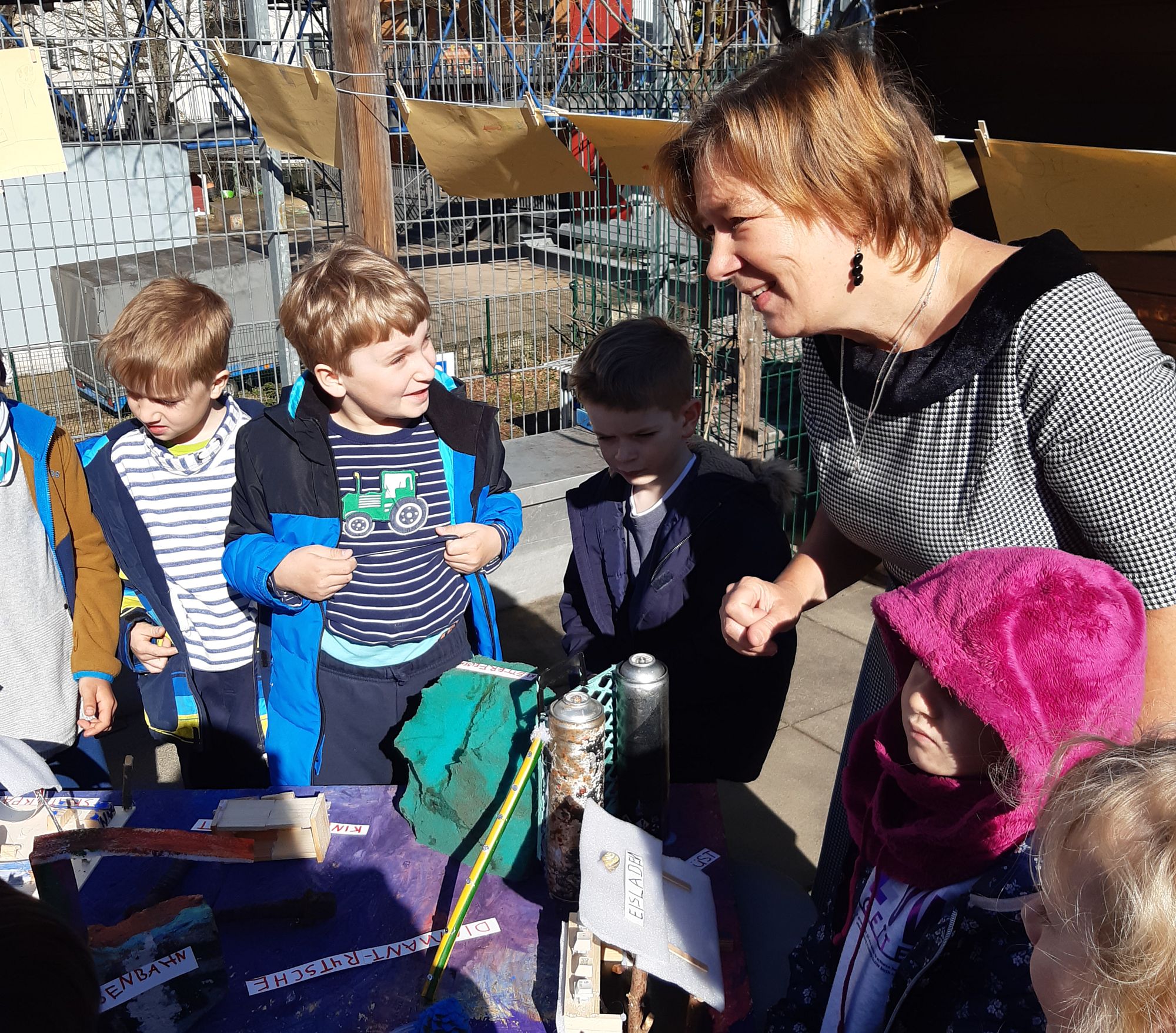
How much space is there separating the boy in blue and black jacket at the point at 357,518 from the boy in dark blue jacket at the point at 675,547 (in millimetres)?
313

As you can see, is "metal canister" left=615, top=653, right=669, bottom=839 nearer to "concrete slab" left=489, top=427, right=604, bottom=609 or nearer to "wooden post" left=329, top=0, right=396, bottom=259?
"wooden post" left=329, top=0, right=396, bottom=259

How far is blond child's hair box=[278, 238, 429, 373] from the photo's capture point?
2289 millimetres

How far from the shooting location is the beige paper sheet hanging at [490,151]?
304cm

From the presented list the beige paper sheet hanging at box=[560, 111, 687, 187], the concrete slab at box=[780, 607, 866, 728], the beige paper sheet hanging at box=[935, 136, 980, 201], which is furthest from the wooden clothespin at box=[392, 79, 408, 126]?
the concrete slab at box=[780, 607, 866, 728]

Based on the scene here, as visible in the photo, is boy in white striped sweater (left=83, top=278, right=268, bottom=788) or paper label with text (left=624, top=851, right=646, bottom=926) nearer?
paper label with text (left=624, top=851, right=646, bottom=926)

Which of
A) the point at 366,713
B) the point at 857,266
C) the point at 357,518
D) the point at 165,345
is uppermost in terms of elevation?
the point at 857,266

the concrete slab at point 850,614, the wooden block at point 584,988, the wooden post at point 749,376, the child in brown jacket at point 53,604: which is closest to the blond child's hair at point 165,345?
the child in brown jacket at point 53,604

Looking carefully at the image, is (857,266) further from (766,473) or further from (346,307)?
(346,307)

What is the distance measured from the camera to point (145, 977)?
4.64 ft

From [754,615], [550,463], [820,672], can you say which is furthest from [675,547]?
[550,463]

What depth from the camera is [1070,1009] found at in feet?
2.73

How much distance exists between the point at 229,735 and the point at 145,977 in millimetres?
1413

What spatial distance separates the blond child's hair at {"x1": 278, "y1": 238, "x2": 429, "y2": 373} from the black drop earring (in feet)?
3.94

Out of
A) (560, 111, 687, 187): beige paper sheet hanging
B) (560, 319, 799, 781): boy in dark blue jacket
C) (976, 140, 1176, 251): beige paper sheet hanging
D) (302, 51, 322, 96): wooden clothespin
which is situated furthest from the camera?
(302, 51, 322, 96): wooden clothespin
